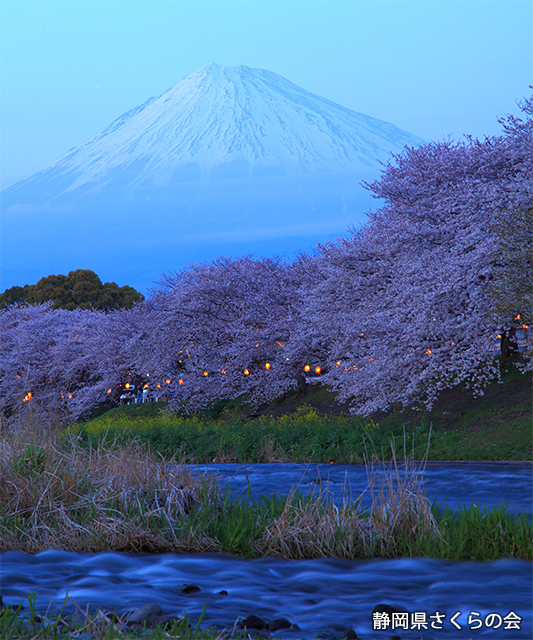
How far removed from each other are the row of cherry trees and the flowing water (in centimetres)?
614

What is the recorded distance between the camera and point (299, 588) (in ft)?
24.6

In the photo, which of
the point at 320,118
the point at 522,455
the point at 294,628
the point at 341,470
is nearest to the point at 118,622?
the point at 294,628

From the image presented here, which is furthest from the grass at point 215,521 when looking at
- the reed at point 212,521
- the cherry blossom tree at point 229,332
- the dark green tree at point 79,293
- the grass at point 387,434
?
the dark green tree at point 79,293

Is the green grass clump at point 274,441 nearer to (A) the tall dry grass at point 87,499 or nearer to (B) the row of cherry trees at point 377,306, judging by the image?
(B) the row of cherry trees at point 377,306

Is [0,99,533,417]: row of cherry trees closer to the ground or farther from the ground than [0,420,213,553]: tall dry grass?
farther from the ground

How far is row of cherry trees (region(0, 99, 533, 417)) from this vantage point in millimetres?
20812

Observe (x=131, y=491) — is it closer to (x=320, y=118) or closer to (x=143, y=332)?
(x=143, y=332)

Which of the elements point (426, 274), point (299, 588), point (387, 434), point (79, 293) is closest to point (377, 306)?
point (426, 274)

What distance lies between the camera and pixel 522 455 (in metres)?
19.3

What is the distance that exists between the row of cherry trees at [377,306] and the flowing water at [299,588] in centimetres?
614

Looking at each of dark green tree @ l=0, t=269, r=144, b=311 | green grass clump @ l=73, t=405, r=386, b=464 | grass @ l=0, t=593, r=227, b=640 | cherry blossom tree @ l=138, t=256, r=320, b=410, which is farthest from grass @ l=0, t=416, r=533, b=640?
dark green tree @ l=0, t=269, r=144, b=311

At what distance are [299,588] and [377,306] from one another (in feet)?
58.1

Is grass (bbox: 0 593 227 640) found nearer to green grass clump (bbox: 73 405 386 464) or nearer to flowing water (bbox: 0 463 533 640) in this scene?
flowing water (bbox: 0 463 533 640)

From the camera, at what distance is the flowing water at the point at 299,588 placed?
643cm
